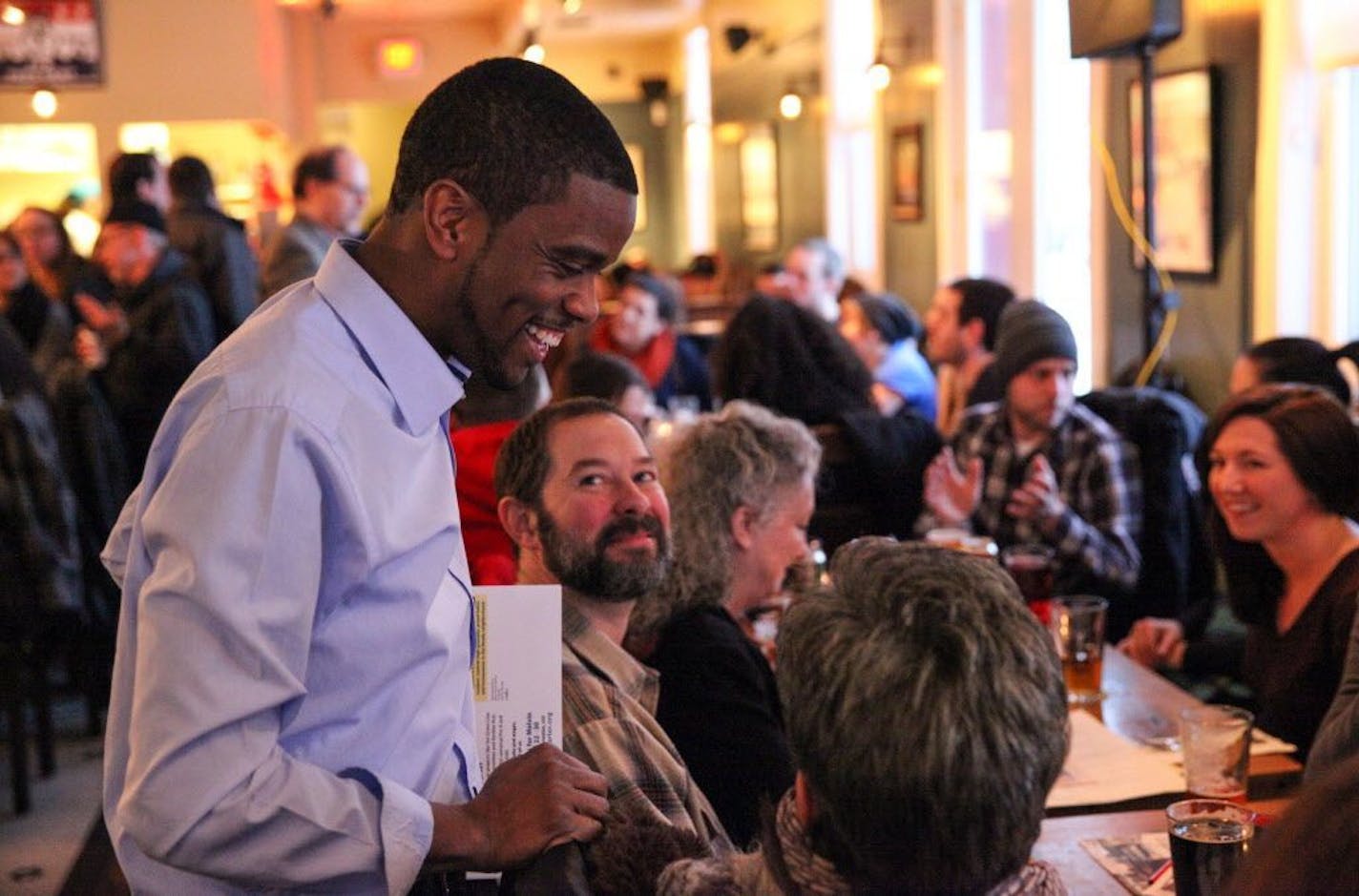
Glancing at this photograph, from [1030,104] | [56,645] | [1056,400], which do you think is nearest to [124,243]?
[56,645]

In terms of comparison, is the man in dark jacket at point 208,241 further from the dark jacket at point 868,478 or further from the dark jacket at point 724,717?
the dark jacket at point 724,717

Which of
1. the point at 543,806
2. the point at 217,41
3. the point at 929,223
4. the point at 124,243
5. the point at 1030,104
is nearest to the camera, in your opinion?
the point at 543,806

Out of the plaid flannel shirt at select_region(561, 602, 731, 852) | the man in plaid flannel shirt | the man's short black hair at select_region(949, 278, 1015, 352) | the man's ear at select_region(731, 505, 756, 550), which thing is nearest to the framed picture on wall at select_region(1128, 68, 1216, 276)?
the man's short black hair at select_region(949, 278, 1015, 352)

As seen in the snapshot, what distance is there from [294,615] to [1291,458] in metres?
2.16

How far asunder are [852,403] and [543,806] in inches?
132

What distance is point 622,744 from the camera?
181cm

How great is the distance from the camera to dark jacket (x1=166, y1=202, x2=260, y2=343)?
18.6ft

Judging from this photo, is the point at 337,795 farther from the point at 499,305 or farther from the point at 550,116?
the point at 550,116

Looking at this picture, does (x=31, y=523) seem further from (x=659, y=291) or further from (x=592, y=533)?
(x=659, y=291)

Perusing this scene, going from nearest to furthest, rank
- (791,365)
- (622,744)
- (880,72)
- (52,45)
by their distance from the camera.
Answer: (622,744), (791,365), (880,72), (52,45)

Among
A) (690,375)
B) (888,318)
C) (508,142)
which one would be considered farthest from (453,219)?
(690,375)

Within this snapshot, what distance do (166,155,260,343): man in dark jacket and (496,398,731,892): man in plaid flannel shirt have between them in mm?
3706

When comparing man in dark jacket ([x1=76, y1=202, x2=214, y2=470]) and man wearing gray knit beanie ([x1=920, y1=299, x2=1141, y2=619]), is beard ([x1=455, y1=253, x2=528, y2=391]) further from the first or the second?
man in dark jacket ([x1=76, y1=202, x2=214, y2=470])

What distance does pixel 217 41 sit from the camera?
10648mm
